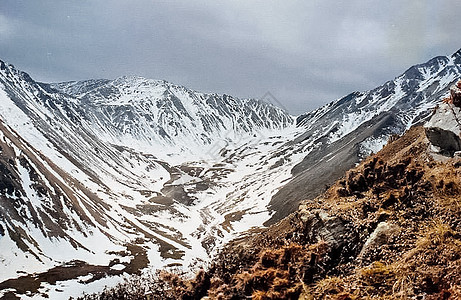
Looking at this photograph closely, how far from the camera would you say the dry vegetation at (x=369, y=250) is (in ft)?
26.8

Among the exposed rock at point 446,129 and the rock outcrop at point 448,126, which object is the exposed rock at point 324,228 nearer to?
the rock outcrop at point 448,126

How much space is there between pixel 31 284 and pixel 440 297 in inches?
1819

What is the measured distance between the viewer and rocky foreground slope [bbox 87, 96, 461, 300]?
818 centimetres

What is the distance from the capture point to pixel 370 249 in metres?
9.72

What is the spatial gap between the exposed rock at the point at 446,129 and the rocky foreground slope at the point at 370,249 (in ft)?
0.71

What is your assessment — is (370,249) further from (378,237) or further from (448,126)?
(448,126)

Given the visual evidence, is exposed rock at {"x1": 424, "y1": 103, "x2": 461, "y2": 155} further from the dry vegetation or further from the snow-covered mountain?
the snow-covered mountain

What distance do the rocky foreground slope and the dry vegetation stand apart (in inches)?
0.9

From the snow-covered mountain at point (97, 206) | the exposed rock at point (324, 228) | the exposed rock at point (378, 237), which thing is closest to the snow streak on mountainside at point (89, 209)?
the snow-covered mountain at point (97, 206)

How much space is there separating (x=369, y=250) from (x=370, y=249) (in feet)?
0.15

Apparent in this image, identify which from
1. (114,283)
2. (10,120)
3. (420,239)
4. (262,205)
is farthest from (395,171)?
(10,120)

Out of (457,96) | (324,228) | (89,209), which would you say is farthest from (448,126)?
(89,209)

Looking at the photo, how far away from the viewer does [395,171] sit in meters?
13.0

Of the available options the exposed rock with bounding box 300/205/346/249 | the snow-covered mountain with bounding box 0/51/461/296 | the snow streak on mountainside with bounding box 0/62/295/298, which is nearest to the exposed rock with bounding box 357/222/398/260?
the exposed rock with bounding box 300/205/346/249
